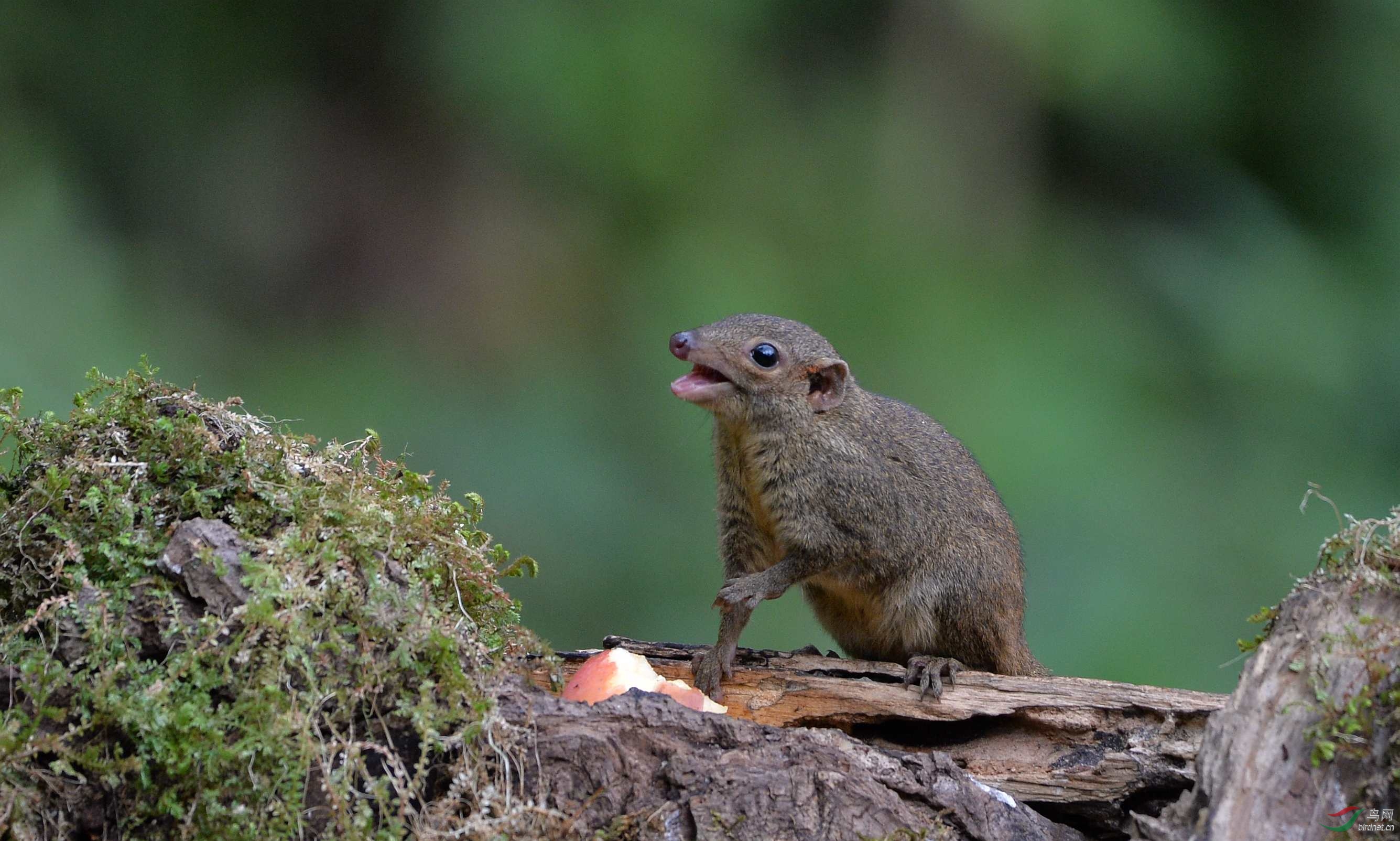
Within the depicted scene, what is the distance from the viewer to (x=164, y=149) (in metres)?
6.55

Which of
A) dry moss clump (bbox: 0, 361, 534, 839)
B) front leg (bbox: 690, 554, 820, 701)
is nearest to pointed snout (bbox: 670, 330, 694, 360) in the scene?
front leg (bbox: 690, 554, 820, 701)

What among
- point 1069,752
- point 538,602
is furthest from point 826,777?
point 538,602

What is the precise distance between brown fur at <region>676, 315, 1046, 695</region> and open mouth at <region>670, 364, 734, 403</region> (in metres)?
0.03

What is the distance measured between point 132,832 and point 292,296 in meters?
4.87

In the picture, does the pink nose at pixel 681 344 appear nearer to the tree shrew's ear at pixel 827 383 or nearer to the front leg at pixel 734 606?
the tree shrew's ear at pixel 827 383

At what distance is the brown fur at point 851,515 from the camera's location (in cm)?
441

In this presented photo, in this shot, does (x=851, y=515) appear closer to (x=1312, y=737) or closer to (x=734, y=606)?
(x=734, y=606)

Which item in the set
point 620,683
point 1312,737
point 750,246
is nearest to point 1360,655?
point 1312,737

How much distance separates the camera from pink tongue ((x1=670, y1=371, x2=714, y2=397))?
4484 millimetres

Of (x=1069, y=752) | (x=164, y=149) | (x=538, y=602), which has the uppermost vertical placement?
(x=164, y=149)

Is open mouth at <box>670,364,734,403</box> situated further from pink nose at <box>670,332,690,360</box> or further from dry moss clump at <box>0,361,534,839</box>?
dry moss clump at <box>0,361,534,839</box>

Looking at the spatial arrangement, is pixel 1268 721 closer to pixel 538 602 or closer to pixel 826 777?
pixel 826 777

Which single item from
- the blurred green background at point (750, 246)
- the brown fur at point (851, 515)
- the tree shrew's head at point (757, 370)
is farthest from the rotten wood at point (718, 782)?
the blurred green background at point (750, 246)

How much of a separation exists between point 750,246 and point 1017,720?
3.79m
